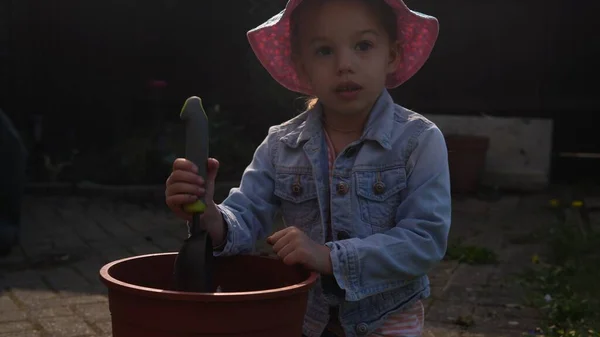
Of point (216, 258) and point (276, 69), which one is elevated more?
point (276, 69)

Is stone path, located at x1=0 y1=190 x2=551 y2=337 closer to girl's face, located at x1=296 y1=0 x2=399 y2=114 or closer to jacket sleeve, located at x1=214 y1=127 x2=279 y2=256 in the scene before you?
jacket sleeve, located at x1=214 y1=127 x2=279 y2=256

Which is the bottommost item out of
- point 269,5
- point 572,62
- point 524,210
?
point 524,210

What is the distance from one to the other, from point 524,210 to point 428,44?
459 centimetres

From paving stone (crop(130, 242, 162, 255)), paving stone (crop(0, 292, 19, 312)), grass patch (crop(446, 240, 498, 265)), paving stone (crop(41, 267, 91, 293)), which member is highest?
paving stone (crop(0, 292, 19, 312))

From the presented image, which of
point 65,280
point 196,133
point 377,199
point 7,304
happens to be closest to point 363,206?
point 377,199

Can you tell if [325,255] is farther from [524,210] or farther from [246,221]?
[524,210]

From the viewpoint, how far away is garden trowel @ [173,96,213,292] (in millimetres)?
1454

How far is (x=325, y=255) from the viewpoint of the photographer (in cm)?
165

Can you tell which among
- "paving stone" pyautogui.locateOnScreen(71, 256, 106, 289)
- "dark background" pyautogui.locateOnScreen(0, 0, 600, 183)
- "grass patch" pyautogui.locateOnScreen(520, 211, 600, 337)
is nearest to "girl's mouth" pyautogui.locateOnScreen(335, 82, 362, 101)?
"grass patch" pyautogui.locateOnScreen(520, 211, 600, 337)

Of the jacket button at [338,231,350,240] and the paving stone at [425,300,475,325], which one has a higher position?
the jacket button at [338,231,350,240]

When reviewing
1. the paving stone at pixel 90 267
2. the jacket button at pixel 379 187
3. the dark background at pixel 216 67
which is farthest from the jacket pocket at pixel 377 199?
the dark background at pixel 216 67

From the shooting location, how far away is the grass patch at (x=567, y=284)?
3355mm

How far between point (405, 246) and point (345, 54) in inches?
18.0

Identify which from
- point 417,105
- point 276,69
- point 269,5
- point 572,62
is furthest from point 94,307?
point 572,62
